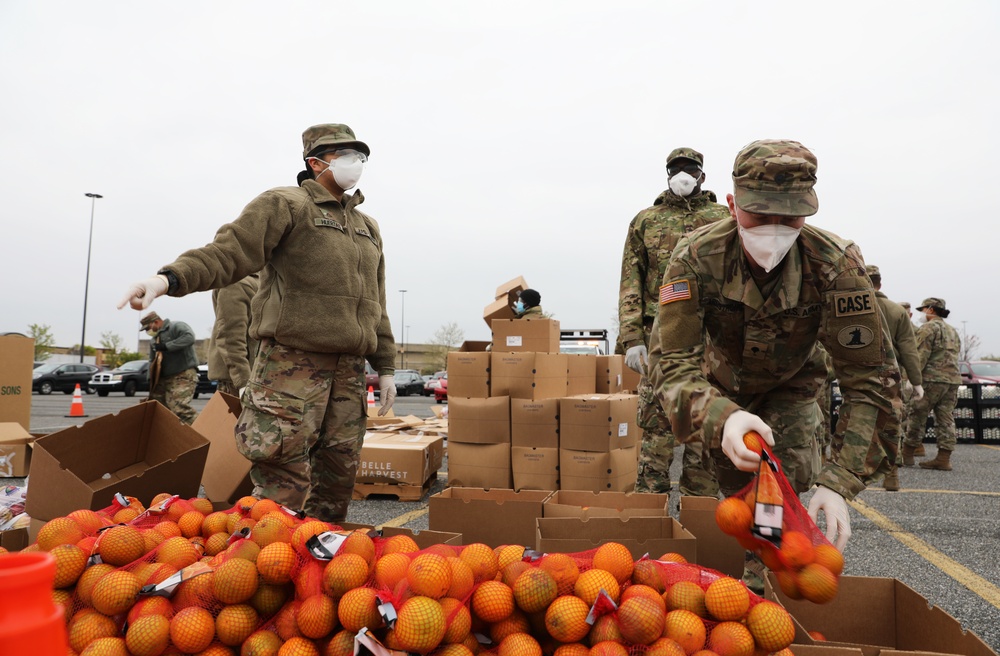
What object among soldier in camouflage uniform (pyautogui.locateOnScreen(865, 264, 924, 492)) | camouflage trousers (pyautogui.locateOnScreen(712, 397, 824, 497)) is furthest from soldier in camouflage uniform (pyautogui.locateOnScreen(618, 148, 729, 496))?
soldier in camouflage uniform (pyautogui.locateOnScreen(865, 264, 924, 492))

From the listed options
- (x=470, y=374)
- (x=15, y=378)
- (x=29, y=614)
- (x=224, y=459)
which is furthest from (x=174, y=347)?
(x=29, y=614)

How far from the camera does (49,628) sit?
0.52m

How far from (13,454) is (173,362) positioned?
1.64 meters

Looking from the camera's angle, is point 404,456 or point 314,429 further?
point 404,456

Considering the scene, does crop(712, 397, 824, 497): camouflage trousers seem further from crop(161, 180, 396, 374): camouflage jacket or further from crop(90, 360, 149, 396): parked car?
crop(90, 360, 149, 396): parked car

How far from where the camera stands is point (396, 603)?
1.52m

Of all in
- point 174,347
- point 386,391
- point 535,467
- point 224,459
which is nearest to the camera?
point 386,391

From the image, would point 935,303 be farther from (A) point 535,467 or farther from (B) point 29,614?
(B) point 29,614

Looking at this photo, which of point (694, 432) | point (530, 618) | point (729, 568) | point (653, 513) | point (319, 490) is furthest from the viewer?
point (319, 490)

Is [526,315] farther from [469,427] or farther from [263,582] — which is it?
[263,582]

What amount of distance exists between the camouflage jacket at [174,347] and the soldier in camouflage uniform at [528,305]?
12.0 ft

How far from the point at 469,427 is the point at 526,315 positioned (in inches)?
62.4

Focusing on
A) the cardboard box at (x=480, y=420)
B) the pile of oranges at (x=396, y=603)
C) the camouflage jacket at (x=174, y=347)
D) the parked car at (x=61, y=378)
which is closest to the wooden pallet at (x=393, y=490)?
the cardboard box at (x=480, y=420)

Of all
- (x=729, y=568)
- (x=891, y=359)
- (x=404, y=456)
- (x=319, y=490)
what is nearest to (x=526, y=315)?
(x=404, y=456)
